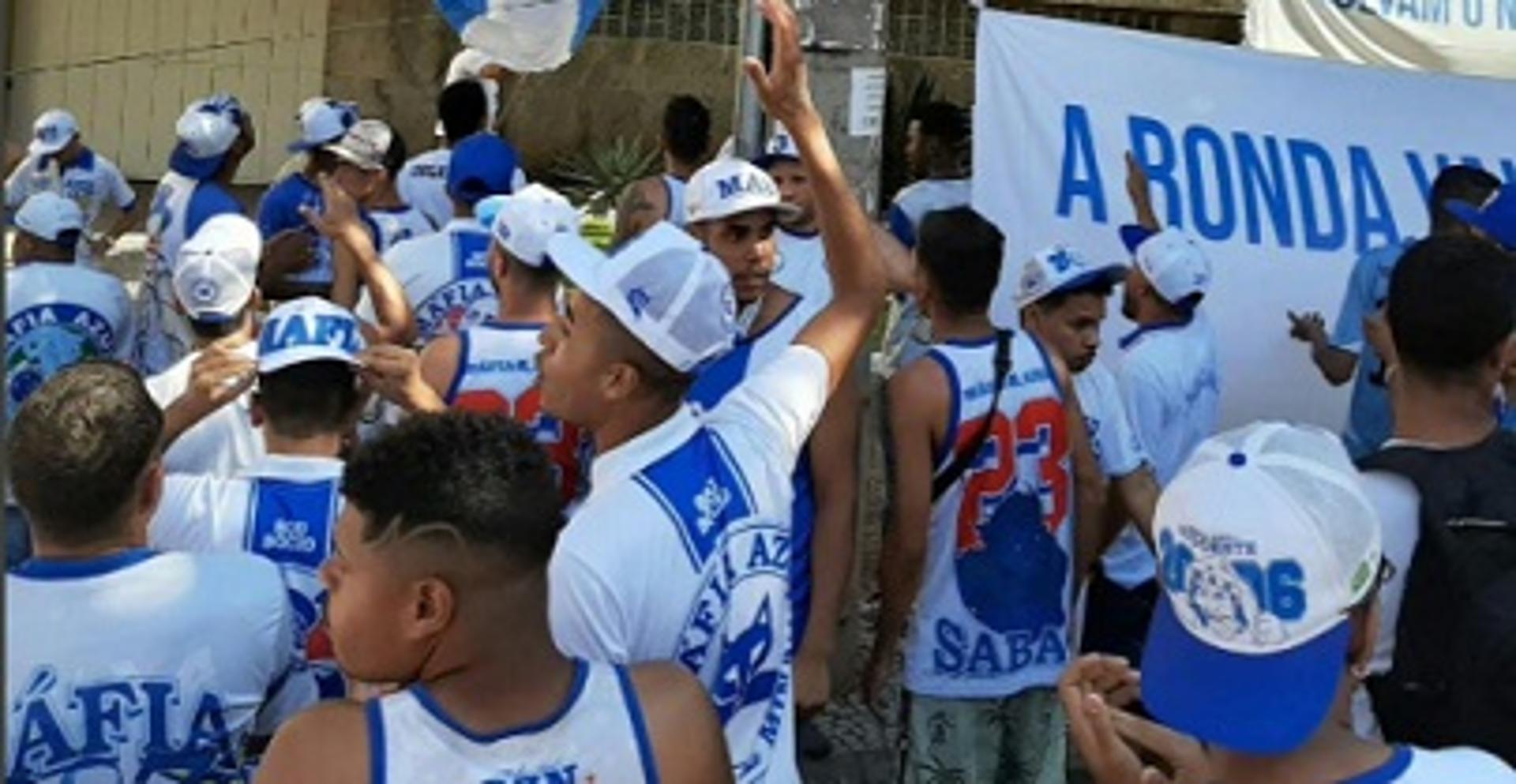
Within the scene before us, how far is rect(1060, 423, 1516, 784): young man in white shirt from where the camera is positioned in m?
2.16

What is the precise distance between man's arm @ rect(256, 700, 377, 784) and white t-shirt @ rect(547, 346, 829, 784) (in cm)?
38

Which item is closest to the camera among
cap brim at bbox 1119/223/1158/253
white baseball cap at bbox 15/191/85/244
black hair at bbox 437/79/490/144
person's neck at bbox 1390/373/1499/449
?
person's neck at bbox 1390/373/1499/449

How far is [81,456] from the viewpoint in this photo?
3.02 metres

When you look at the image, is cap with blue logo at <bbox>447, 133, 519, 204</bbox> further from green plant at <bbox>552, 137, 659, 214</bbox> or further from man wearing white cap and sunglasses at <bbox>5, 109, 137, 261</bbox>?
green plant at <bbox>552, 137, 659, 214</bbox>

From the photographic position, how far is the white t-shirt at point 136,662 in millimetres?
2904

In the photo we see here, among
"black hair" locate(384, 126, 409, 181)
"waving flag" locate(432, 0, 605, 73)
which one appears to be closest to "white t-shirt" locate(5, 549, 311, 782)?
"waving flag" locate(432, 0, 605, 73)

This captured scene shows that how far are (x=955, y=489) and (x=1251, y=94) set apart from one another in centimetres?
316

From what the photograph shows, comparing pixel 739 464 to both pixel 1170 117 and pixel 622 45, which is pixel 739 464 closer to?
pixel 1170 117

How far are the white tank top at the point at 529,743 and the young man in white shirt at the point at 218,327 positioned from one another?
1774 mm

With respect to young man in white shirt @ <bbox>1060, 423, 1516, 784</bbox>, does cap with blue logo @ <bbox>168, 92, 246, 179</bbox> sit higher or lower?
higher

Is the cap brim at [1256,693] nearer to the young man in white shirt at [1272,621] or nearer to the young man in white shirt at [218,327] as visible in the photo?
the young man in white shirt at [1272,621]

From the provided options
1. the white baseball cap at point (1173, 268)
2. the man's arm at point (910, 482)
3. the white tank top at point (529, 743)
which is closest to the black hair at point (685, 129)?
the white baseball cap at point (1173, 268)

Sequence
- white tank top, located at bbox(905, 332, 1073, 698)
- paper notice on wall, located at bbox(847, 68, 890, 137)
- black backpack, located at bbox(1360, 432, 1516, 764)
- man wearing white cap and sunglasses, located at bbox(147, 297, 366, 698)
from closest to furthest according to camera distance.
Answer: black backpack, located at bbox(1360, 432, 1516, 764) → man wearing white cap and sunglasses, located at bbox(147, 297, 366, 698) → white tank top, located at bbox(905, 332, 1073, 698) → paper notice on wall, located at bbox(847, 68, 890, 137)

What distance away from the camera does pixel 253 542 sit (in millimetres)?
3580
